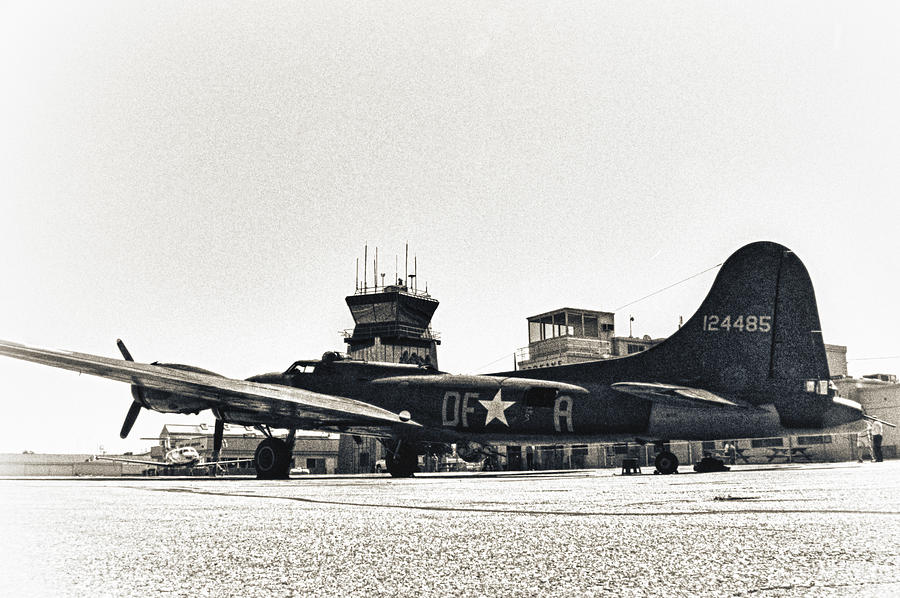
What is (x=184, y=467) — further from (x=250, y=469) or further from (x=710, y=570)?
(x=710, y=570)

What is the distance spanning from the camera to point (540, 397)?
23.8 m

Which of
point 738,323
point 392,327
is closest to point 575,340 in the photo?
point 392,327

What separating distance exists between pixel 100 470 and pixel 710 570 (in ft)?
267

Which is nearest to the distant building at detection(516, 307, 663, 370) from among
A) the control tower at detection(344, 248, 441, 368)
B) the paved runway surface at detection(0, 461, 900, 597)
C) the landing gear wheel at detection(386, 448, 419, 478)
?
the control tower at detection(344, 248, 441, 368)

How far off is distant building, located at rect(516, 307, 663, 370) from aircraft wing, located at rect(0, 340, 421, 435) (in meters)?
62.5

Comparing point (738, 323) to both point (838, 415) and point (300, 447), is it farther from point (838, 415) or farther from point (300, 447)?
point (300, 447)

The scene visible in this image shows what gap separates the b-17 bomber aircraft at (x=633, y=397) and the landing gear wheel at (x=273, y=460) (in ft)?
0.13

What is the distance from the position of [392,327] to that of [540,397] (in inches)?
2507

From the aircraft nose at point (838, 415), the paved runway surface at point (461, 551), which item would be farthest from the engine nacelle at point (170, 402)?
the aircraft nose at point (838, 415)

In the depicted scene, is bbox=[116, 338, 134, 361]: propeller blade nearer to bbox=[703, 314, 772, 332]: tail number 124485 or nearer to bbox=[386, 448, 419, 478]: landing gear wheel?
bbox=[386, 448, 419, 478]: landing gear wheel

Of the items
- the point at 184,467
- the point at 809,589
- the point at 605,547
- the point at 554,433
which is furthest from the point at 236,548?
the point at 184,467

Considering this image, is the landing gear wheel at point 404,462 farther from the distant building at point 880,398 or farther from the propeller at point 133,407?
the distant building at point 880,398

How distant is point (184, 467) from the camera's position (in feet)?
182

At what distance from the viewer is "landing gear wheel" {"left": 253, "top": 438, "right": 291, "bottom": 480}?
76.5 feet
